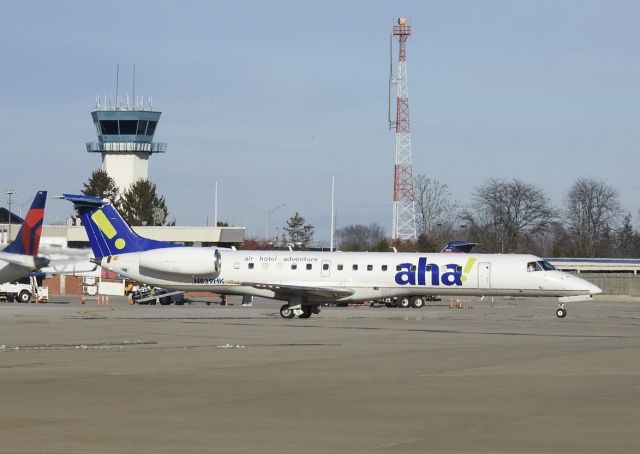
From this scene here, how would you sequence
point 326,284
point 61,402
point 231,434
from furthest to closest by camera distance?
point 326,284
point 61,402
point 231,434

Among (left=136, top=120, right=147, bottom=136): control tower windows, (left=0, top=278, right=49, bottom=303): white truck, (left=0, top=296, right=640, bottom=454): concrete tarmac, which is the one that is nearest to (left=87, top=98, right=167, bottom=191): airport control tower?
(left=136, top=120, right=147, bottom=136): control tower windows

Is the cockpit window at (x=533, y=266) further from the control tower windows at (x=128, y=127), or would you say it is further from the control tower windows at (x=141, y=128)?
the control tower windows at (x=128, y=127)

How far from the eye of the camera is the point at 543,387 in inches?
760

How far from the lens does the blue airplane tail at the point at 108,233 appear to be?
169 ft

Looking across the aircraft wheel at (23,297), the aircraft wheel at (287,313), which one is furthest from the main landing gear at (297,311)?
the aircraft wheel at (23,297)

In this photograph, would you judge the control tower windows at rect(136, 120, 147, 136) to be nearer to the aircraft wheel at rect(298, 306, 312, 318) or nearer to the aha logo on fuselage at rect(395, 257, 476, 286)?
the aircraft wheel at rect(298, 306, 312, 318)

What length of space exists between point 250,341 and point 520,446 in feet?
63.9

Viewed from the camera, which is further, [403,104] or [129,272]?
[403,104]

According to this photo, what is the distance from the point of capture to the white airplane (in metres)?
47.2

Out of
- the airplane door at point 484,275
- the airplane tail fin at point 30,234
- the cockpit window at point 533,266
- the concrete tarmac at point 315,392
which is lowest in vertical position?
the concrete tarmac at point 315,392

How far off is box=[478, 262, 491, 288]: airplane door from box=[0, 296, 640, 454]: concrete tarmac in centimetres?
1287

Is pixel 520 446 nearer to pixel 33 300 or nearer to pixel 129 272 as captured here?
pixel 129 272

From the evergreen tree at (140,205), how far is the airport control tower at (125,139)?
313 centimetres

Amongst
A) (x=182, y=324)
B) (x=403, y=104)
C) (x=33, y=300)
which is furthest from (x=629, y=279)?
(x=182, y=324)
